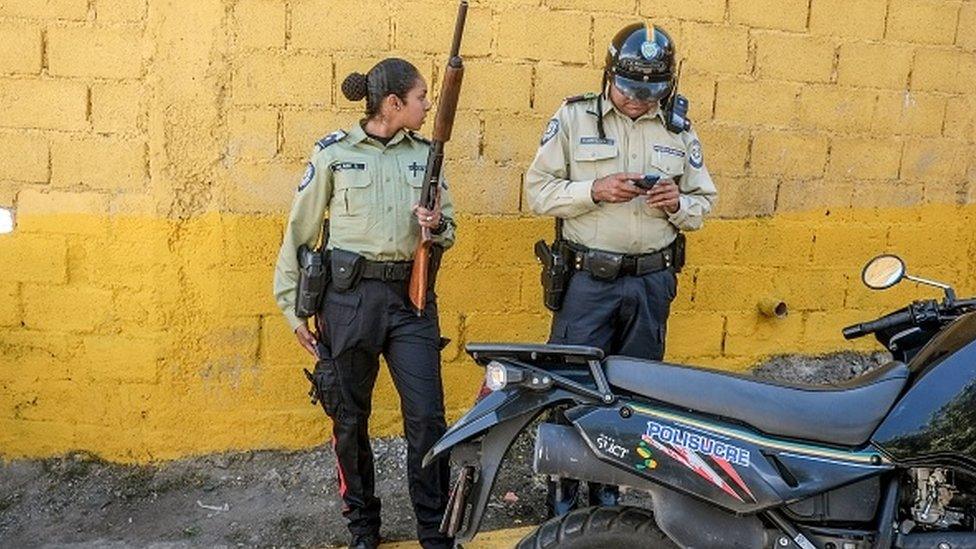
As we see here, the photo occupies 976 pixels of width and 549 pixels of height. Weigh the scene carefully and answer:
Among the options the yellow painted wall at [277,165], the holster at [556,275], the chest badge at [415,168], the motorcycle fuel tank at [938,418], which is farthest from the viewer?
the yellow painted wall at [277,165]

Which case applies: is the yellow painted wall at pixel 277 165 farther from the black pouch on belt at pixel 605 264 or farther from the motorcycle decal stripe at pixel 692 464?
the motorcycle decal stripe at pixel 692 464

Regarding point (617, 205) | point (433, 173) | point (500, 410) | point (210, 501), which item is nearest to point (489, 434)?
point (500, 410)

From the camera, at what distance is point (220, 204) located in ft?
13.2

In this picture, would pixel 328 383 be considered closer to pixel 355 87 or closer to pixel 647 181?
pixel 355 87

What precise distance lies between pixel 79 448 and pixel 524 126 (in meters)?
2.53

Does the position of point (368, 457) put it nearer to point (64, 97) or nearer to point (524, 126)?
point (524, 126)

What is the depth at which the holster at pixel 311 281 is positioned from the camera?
10.7 feet

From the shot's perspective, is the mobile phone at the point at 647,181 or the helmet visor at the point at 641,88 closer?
the mobile phone at the point at 647,181

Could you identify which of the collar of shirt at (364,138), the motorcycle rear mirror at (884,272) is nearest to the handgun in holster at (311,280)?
the collar of shirt at (364,138)

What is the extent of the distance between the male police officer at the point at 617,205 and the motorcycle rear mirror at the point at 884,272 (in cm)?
87

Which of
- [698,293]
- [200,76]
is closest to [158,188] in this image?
[200,76]

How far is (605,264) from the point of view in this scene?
3.54 metres

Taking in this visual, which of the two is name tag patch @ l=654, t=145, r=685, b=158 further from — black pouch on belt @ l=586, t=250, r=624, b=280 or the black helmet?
black pouch on belt @ l=586, t=250, r=624, b=280

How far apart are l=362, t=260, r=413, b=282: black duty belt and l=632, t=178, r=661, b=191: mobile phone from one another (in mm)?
912
